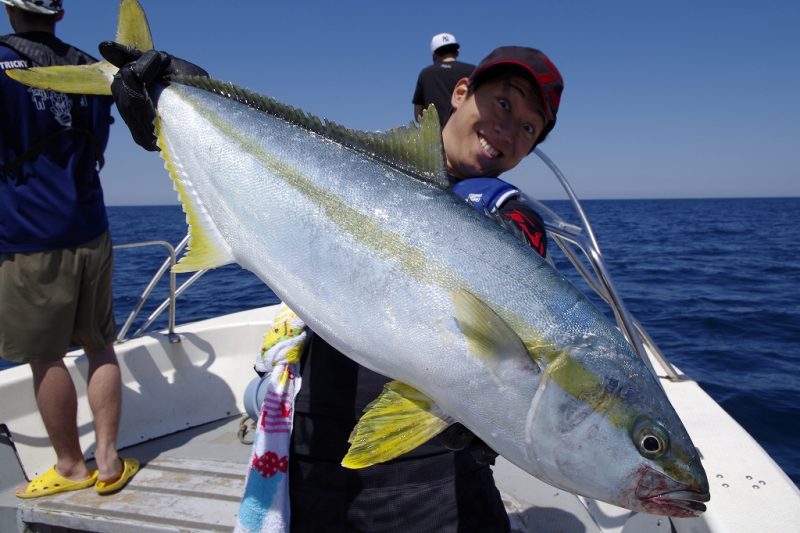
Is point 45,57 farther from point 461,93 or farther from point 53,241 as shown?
point 461,93

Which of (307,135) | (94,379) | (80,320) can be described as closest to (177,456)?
(94,379)

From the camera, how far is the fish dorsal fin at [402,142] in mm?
1579

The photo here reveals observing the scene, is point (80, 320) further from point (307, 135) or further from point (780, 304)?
point (780, 304)

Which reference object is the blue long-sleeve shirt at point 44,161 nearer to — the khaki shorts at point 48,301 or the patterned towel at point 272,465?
the khaki shorts at point 48,301

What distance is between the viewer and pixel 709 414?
3.28 m

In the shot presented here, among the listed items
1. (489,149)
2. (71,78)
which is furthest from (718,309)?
(71,78)

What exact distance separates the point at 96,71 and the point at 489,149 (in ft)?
5.25

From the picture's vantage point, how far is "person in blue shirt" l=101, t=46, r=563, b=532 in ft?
5.95

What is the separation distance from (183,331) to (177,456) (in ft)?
4.10

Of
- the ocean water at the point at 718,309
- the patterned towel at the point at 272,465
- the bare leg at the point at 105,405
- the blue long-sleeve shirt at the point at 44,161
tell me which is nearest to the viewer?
the patterned towel at the point at 272,465

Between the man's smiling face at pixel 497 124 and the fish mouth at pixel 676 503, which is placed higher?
the man's smiling face at pixel 497 124

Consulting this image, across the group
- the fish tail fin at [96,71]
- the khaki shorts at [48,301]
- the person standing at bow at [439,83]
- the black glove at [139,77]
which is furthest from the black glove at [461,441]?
the person standing at bow at [439,83]

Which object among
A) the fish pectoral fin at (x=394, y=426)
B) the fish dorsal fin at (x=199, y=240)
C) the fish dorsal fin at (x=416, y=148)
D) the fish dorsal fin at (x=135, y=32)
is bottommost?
the fish pectoral fin at (x=394, y=426)

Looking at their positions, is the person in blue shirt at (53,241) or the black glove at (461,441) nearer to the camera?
the black glove at (461,441)
